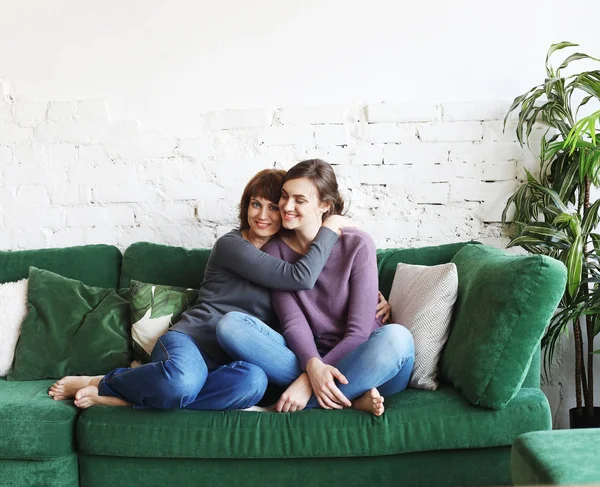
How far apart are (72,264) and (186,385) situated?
37.3 inches

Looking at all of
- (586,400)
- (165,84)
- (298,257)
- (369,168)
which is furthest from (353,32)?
(586,400)

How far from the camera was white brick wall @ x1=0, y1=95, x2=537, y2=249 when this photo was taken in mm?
2742

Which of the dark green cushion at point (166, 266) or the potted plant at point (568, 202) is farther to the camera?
the dark green cushion at point (166, 266)

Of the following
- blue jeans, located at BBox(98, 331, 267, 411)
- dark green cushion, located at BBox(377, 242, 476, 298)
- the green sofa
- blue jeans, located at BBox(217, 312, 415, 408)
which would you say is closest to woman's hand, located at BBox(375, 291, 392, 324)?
dark green cushion, located at BBox(377, 242, 476, 298)

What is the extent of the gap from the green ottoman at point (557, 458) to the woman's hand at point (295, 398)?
62 cm

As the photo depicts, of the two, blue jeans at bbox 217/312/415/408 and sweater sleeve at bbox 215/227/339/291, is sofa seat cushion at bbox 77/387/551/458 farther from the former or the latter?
sweater sleeve at bbox 215/227/339/291

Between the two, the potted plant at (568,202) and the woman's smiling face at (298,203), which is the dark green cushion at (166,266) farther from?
the potted plant at (568,202)

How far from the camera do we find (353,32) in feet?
9.05

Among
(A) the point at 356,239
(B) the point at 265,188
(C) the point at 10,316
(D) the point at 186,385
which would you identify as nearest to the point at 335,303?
(A) the point at 356,239

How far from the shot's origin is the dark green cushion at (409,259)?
2434 mm

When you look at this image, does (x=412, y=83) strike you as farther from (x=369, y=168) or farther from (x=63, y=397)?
(x=63, y=397)

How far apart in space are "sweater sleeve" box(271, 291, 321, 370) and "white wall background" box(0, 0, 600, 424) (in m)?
0.71

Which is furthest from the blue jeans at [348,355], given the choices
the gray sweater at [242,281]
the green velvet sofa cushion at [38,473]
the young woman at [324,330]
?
the green velvet sofa cushion at [38,473]

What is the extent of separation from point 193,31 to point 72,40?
516 millimetres
